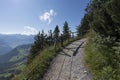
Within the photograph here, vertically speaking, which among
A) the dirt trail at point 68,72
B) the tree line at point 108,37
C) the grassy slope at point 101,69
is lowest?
the dirt trail at point 68,72

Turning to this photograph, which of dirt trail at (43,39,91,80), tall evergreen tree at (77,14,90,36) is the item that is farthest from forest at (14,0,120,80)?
tall evergreen tree at (77,14,90,36)

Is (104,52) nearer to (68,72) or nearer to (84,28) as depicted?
(68,72)

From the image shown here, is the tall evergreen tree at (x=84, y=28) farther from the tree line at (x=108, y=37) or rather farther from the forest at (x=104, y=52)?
the forest at (x=104, y=52)

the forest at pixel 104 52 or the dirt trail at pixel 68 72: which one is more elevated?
the forest at pixel 104 52

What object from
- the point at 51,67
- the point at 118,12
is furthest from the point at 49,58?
the point at 118,12

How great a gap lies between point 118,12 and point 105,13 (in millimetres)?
3363

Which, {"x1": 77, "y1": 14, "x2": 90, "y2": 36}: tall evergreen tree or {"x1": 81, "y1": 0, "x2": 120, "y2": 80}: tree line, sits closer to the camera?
{"x1": 81, "y1": 0, "x2": 120, "y2": 80}: tree line

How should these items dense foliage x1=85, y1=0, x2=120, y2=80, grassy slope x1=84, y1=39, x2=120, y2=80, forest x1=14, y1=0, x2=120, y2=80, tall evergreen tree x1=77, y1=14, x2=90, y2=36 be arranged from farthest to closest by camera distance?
tall evergreen tree x1=77, y1=14, x2=90, y2=36 → forest x1=14, y1=0, x2=120, y2=80 → dense foliage x1=85, y1=0, x2=120, y2=80 → grassy slope x1=84, y1=39, x2=120, y2=80

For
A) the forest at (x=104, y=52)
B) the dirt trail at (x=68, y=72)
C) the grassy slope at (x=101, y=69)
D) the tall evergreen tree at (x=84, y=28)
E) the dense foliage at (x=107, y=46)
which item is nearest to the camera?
the grassy slope at (x=101, y=69)

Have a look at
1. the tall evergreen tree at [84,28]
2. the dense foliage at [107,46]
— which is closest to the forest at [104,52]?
the dense foliage at [107,46]

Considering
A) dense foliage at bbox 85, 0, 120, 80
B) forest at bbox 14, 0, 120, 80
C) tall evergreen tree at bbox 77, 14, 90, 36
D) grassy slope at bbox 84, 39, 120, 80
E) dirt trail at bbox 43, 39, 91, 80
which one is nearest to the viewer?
grassy slope at bbox 84, 39, 120, 80

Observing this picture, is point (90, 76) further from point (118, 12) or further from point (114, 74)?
point (118, 12)

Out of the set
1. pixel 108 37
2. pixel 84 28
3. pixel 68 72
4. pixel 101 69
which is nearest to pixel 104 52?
pixel 108 37

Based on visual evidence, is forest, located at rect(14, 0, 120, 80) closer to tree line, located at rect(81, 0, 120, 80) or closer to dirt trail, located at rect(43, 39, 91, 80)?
tree line, located at rect(81, 0, 120, 80)
